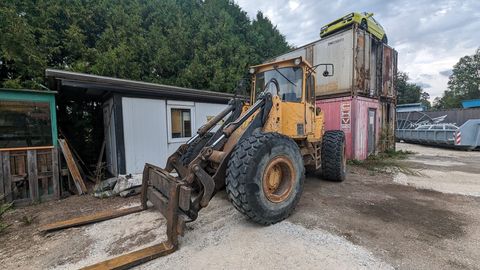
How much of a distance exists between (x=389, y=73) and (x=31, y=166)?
12.2 meters

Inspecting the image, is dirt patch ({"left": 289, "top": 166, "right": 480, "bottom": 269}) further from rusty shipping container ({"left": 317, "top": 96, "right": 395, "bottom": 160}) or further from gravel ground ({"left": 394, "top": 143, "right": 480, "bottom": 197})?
rusty shipping container ({"left": 317, "top": 96, "right": 395, "bottom": 160})

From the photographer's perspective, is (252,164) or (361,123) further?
(361,123)

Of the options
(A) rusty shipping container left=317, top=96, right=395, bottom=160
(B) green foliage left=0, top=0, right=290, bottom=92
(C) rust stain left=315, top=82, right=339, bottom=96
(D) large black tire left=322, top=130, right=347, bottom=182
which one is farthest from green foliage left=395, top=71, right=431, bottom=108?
(D) large black tire left=322, top=130, right=347, bottom=182

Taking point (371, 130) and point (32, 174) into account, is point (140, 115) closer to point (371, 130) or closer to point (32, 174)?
point (32, 174)

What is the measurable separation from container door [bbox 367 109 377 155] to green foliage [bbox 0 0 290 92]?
7599 millimetres

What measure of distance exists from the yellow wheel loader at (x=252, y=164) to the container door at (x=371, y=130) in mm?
4907

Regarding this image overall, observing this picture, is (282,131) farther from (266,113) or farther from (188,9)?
(188,9)

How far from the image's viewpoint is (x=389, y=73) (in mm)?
9531

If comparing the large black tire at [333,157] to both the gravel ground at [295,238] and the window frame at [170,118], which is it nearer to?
the gravel ground at [295,238]

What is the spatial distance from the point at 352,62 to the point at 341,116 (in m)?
1.82

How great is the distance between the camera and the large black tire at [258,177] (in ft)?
8.96

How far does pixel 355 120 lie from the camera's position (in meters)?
7.60

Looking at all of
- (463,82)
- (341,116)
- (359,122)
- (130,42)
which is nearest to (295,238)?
(341,116)

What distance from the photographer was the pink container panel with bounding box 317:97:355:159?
25.2 feet
